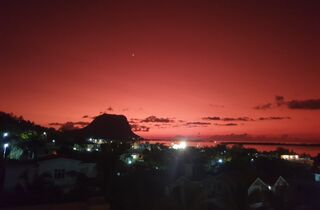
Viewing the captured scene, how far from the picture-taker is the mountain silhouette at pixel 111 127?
114m

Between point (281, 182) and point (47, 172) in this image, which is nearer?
point (47, 172)

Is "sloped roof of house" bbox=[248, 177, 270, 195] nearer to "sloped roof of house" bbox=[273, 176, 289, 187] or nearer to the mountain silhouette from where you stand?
"sloped roof of house" bbox=[273, 176, 289, 187]

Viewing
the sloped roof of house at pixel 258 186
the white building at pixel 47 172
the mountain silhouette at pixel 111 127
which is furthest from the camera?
the mountain silhouette at pixel 111 127

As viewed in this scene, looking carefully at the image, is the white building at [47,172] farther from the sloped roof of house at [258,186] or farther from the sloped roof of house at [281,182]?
the sloped roof of house at [281,182]

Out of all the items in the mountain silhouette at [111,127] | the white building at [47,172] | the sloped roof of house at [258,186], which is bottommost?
the sloped roof of house at [258,186]

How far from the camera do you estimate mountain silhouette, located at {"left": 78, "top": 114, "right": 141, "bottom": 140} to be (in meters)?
114

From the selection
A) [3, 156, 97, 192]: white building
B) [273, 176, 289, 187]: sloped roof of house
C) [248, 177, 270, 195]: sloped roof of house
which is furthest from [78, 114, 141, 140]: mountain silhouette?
[3, 156, 97, 192]: white building

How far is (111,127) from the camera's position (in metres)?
125

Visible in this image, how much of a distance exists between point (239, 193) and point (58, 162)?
608 inches

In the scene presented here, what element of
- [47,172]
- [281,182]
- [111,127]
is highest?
[111,127]

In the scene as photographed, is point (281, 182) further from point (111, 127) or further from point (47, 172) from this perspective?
point (111, 127)

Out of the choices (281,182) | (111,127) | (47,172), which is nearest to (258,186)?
(281,182)

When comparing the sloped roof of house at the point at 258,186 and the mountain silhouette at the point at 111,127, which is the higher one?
the mountain silhouette at the point at 111,127

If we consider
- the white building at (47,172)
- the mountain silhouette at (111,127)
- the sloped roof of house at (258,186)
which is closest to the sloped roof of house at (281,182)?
the sloped roof of house at (258,186)
